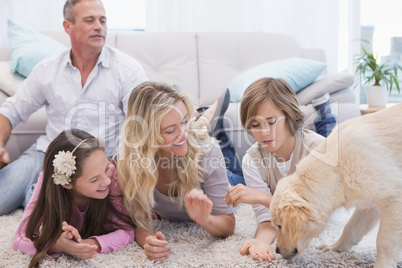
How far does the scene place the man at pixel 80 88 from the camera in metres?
2.65

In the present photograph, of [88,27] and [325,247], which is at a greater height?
[88,27]

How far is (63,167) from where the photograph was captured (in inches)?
69.2

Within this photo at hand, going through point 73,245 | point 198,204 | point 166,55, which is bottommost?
point 73,245

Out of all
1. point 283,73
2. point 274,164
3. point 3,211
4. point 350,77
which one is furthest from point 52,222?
point 350,77

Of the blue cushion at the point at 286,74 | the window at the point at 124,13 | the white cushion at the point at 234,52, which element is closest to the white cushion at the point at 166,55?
the white cushion at the point at 234,52

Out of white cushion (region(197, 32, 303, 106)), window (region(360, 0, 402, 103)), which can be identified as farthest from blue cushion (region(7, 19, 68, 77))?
window (region(360, 0, 402, 103))

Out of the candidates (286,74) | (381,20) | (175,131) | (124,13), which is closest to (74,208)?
(175,131)

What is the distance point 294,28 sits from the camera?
14.5ft

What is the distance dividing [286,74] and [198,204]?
1754mm

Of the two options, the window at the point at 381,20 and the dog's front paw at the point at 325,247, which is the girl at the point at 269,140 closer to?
the dog's front paw at the point at 325,247

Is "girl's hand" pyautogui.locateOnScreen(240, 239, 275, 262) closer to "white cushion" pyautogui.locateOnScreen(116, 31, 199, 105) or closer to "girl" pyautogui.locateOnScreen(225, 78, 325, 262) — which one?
"girl" pyautogui.locateOnScreen(225, 78, 325, 262)

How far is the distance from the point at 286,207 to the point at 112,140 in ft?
4.79

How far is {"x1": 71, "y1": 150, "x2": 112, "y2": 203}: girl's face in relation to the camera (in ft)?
5.92

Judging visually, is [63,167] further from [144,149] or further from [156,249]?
[156,249]
